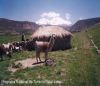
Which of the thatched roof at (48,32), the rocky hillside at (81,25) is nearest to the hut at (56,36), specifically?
the thatched roof at (48,32)

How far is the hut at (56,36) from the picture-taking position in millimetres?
24969

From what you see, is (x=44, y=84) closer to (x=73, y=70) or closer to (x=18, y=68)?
(x=73, y=70)

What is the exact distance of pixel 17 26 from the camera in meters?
Result: 183

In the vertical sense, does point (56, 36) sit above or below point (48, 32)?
below

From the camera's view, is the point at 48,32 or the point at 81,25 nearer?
the point at 81,25

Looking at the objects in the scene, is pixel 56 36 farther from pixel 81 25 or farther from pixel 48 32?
pixel 81 25

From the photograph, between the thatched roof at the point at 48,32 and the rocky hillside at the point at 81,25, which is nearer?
the rocky hillside at the point at 81,25

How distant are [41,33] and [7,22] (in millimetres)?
159872

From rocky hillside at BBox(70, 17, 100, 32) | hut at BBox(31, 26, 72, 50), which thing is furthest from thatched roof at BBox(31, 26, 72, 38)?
rocky hillside at BBox(70, 17, 100, 32)

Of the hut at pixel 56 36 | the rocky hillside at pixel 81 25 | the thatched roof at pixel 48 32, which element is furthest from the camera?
the thatched roof at pixel 48 32

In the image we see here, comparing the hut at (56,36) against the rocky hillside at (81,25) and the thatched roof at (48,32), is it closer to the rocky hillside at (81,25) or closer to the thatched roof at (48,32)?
the thatched roof at (48,32)

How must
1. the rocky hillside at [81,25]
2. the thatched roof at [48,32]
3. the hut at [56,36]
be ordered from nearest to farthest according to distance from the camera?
the rocky hillside at [81,25]
the hut at [56,36]
the thatched roof at [48,32]

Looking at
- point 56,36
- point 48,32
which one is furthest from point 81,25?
point 56,36

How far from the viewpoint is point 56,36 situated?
25797 millimetres
